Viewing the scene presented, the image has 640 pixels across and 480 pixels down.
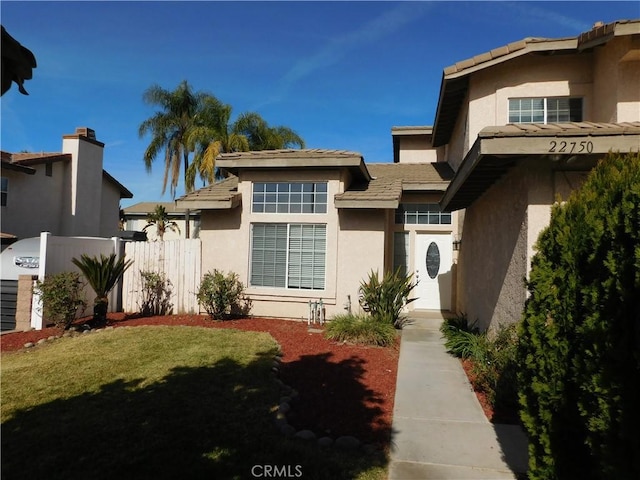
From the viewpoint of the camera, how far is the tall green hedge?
2.25 meters

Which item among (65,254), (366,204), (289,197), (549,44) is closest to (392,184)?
(366,204)

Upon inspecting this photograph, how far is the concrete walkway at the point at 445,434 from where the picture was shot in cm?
373

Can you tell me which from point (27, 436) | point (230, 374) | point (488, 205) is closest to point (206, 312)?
point (230, 374)

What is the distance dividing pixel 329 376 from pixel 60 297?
21.6 ft

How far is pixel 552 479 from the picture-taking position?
117 inches

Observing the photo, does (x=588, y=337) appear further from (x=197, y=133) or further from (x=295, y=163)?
(x=197, y=133)

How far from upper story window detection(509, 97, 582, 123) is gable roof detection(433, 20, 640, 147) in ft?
3.62

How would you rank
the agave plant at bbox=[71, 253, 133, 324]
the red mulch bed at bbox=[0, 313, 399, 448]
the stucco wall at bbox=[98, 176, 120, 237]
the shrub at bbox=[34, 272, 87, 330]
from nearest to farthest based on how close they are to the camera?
the red mulch bed at bbox=[0, 313, 399, 448] → the shrub at bbox=[34, 272, 87, 330] → the agave plant at bbox=[71, 253, 133, 324] → the stucco wall at bbox=[98, 176, 120, 237]

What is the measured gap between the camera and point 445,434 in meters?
4.46

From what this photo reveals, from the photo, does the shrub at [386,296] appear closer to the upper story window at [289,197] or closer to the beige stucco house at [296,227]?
the beige stucco house at [296,227]

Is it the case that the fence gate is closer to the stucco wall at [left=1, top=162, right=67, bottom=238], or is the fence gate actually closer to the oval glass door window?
the stucco wall at [left=1, top=162, right=67, bottom=238]

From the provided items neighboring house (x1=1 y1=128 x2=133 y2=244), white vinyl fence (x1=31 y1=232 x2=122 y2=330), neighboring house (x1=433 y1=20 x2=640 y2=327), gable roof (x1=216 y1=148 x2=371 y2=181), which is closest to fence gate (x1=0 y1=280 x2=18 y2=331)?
white vinyl fence (x1=31 y1=232 x2=122 y2=330)

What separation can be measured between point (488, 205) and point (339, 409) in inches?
206

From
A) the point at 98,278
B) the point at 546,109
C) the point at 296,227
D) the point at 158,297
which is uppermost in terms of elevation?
the point at 546,109
